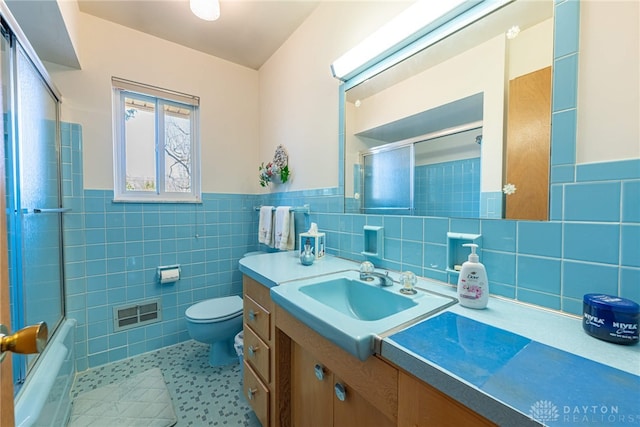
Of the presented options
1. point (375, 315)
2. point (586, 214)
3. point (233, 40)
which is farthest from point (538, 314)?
point (233, 40)

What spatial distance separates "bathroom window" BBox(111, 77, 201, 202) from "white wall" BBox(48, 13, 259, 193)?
0.08 m

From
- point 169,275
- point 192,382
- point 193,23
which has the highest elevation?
point 193,23

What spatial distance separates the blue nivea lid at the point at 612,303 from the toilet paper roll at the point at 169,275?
2.26 m

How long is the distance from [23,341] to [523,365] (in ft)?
2.99

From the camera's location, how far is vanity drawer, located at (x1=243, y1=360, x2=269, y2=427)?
109cm

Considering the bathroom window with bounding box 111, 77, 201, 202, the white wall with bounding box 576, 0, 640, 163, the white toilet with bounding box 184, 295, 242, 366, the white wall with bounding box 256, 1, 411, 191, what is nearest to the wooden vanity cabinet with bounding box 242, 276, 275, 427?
the white toilet with bounding box 184, 295, 242, 366

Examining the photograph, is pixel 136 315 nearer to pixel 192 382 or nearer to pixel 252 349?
pixel 192 382

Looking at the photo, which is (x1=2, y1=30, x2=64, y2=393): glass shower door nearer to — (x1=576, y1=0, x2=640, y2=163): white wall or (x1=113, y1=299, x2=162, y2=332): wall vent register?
(x1=113, y1=299, x2=162, y2=332): wall vent register

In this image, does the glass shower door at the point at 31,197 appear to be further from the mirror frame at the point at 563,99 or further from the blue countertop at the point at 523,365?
the mirror frame at the point at 563,99

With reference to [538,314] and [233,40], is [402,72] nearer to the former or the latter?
[538,314]

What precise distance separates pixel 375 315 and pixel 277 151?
5.06 feet

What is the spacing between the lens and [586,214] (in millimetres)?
666

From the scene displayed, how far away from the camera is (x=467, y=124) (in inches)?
37.7

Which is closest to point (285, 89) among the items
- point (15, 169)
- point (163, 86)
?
point (163, 86)
